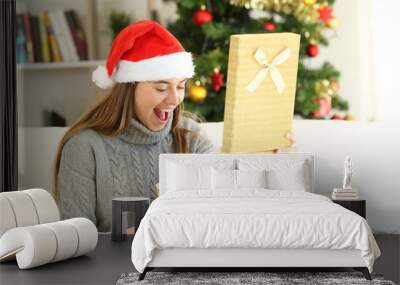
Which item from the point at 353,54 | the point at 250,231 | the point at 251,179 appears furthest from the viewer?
the point at 353,54

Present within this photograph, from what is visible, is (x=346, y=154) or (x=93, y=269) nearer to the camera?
(x=93, y=269)

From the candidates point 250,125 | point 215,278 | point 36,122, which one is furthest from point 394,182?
point 36,122

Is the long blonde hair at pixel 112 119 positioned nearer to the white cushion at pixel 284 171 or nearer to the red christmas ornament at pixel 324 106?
the white cushion at pixel 284 171

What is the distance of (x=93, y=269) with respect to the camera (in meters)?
5.01

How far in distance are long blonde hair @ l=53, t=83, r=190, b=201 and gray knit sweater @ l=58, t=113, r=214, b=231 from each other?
5 cm

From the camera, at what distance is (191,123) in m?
6.49

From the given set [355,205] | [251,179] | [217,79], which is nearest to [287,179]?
[251,179]

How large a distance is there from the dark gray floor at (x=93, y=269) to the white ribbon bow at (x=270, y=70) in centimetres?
155

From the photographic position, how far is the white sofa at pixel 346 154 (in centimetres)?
650

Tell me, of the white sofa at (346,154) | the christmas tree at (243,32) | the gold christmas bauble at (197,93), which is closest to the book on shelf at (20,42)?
the white sofa at (346,154)

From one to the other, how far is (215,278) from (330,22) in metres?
2.83

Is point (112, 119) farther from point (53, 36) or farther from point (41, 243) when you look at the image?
point (41, 243)

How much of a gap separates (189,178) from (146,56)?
1081 mm

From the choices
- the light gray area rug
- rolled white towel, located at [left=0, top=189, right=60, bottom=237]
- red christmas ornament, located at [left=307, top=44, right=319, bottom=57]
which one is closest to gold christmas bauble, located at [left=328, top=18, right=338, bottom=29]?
red christmas ornament, located at [left=307, top=44, right=319, bottom=57]
